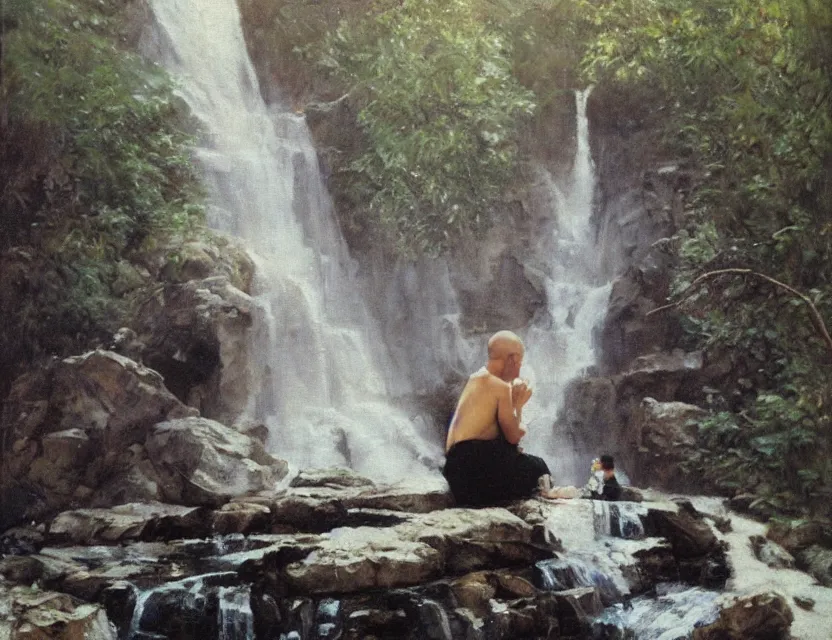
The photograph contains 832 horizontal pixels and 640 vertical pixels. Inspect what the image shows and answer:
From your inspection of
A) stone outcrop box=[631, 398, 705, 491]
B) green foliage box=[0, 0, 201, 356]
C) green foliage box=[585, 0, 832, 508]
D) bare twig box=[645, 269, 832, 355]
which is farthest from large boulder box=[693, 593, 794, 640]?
green foliage box=[0, 0, 201, 356]

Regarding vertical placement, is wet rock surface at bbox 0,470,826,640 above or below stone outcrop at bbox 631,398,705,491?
below

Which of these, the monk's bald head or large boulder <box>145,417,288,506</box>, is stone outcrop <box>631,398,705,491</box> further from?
large boulder <box>145,417,288,506</box>

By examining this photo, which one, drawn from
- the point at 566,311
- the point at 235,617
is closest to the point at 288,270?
the point at 566,311

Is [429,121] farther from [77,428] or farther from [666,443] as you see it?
[77,428]

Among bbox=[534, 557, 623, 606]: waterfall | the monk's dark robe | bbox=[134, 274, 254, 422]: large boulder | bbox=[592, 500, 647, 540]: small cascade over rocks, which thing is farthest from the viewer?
bbox=[134, 274, 254, 422]: large boulder

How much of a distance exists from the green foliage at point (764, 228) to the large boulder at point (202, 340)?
340cm

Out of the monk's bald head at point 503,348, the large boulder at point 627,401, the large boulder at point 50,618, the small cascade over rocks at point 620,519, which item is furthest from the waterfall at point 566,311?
the large boulder at point 50,618

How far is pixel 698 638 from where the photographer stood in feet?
12.1

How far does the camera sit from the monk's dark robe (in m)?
4.70

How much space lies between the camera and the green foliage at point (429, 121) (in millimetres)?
7195

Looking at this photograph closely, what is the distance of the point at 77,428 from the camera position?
5.02 m

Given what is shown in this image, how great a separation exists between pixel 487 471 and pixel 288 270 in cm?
305

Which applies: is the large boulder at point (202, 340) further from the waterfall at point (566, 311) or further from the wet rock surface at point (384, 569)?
the waterfall at point (566, 311)

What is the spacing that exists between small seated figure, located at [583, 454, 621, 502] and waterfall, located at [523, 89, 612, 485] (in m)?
0.14
